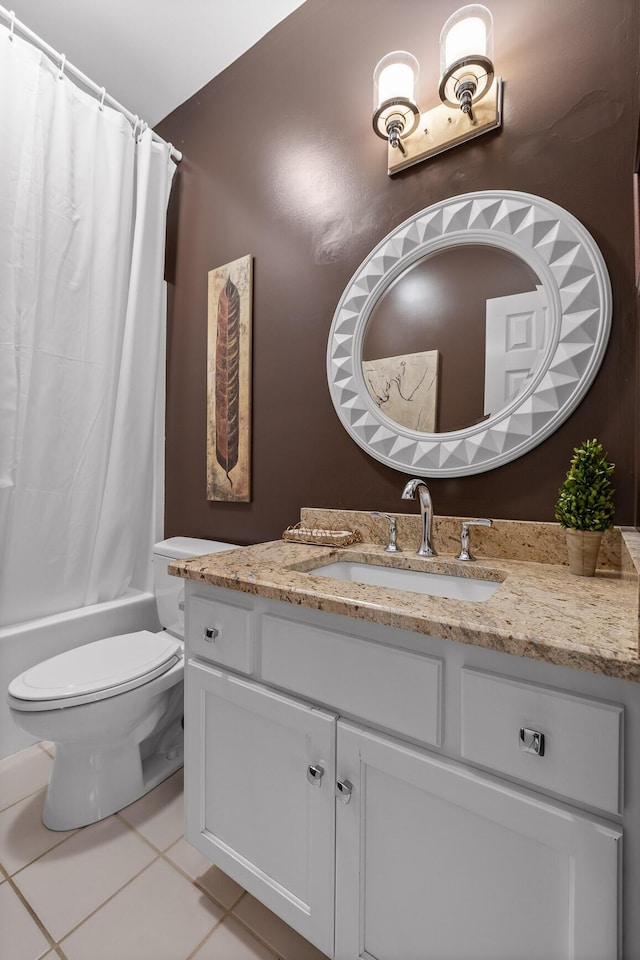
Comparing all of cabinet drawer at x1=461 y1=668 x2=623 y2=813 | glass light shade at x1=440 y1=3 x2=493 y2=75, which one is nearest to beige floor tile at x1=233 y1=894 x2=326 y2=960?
cabinet drawer at x1=461 y1=668 x2=623 y2=813

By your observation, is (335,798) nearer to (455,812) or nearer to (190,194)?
(455,812)

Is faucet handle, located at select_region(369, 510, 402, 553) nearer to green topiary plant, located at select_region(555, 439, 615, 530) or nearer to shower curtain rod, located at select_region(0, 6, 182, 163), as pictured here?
green topiary plant, located at select_region(555, 439, 615, 530)

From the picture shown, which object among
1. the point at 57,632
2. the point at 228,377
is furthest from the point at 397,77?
the point at 57,632

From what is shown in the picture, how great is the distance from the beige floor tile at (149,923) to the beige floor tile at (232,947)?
0.02 meters

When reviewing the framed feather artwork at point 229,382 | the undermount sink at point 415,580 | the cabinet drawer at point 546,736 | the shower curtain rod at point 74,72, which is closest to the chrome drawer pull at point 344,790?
the cabinet drawer at point 546,736

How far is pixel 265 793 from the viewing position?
93cm

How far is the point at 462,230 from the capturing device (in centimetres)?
121

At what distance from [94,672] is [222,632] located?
1.95ft

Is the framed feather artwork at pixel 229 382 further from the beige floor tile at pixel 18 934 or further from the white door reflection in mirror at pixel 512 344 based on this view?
the beige floor tile at pixel 18 934

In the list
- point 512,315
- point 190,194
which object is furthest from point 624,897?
point 190,194

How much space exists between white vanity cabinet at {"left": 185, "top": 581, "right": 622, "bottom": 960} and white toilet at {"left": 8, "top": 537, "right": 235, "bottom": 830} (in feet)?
1.04

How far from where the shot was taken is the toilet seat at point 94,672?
119 centimetres

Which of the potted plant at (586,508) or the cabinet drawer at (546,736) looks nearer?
the cabinet drawer at (546,736)

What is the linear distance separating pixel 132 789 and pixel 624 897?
134cm
